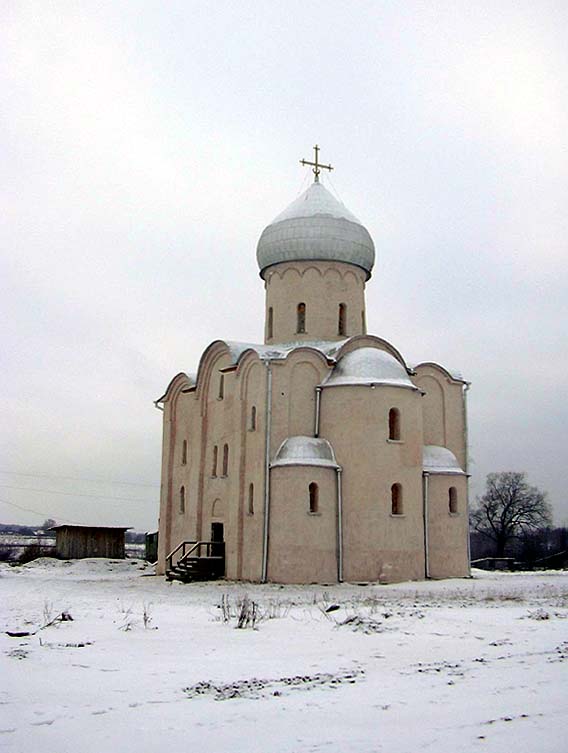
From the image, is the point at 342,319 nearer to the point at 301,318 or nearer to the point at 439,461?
the point at 301,318

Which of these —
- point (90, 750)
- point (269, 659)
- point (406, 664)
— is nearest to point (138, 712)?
point (90, 750)

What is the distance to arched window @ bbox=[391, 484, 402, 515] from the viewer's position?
23953 millimetres

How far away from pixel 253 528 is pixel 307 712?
17275 millimetres

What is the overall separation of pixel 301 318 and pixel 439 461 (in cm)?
668

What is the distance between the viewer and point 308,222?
28.6 metres

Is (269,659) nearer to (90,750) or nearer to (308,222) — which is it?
(90,750)

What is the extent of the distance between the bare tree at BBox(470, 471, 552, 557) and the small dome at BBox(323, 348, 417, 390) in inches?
1260

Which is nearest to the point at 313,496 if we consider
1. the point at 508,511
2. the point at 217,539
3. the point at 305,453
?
the point at 305,453

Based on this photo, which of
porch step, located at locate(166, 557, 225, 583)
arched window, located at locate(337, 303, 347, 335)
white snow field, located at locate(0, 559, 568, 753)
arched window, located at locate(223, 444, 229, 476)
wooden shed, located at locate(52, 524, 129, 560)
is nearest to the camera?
white snow field, located at locate(0, 559, 568, 753)

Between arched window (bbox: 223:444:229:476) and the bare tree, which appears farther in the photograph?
the bare tree

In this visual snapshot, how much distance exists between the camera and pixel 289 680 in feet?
26.3

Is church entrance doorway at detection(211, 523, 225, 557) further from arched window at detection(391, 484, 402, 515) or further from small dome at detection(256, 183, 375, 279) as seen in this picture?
small dome at detection(256, 183, 375, 279)

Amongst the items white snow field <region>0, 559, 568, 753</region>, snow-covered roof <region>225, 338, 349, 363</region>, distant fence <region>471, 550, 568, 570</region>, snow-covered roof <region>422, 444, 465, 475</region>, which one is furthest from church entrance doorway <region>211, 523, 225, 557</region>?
distant fence <region>471, 550, 568, 570</region>

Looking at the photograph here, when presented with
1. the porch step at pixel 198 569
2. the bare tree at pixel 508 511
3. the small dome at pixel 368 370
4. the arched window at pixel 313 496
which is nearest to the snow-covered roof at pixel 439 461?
the small dome at pixel 368 370
